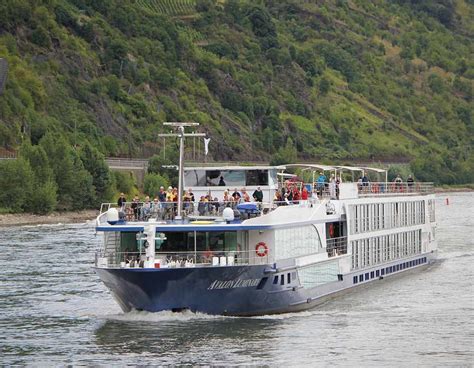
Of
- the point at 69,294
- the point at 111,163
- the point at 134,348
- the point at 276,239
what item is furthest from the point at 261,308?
the point at 111,163

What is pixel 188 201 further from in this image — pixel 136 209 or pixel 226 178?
pixel 226 178

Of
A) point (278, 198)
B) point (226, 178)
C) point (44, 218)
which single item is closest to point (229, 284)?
point (278, 198)

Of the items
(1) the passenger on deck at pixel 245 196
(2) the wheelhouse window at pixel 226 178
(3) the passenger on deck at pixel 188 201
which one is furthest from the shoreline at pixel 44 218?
(1) the passenger on deck at pixel 245 196

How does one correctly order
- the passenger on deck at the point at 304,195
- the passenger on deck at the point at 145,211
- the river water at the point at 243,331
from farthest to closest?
the passenger on deck at the point at 304,195 < the passenger on deck at the point at 145,211 < the river water at the point at 243,331

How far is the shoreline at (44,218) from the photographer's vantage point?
122m

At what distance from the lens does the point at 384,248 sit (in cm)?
6375

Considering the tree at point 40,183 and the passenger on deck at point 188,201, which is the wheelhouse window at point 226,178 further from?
the tree at point 40,183

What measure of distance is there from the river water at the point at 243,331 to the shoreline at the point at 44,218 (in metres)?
58.3

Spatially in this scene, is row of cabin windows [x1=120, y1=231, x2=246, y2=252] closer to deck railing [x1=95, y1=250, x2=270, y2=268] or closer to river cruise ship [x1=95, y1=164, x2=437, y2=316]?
river cruise ship [x1=95, y1=164, x2=437, y2=316]

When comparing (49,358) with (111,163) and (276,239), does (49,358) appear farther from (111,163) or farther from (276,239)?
(111,163)

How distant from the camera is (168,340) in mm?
43938

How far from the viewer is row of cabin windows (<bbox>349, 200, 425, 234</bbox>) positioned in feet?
192

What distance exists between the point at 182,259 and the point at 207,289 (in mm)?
1372

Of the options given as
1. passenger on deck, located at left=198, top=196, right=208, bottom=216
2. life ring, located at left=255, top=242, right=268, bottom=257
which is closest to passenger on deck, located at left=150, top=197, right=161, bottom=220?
passenger on deck, located at left=198, top=196, right=208, bottom=216
